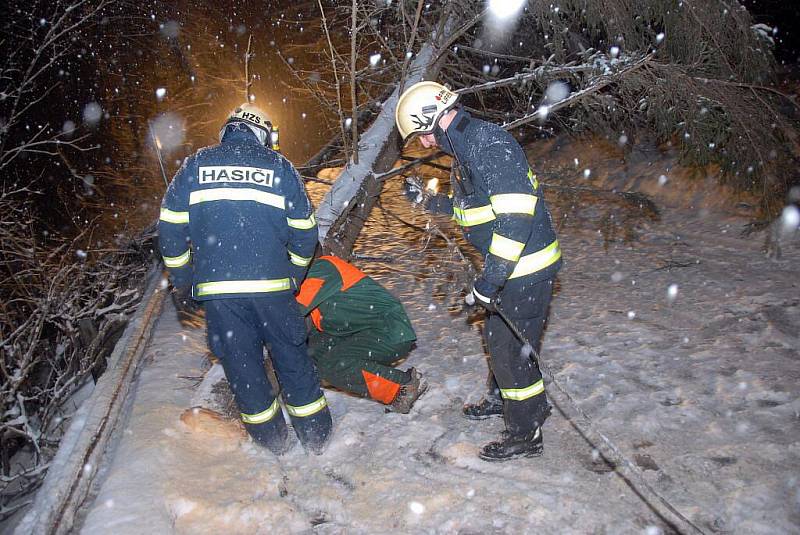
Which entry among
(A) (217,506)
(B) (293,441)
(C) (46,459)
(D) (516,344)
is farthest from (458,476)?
(C) (46,459)

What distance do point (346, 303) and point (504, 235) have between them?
118cm

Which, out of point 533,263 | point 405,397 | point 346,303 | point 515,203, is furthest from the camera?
point 405,397

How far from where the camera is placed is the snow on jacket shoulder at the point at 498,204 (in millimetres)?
2662

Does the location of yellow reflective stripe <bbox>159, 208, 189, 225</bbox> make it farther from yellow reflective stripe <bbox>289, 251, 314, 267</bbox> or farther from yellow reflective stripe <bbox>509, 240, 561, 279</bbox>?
yellow reflective stripe <bbox>509, 240, 561, 279</bbox>

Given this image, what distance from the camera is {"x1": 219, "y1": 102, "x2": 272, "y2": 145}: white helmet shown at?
10.0ft

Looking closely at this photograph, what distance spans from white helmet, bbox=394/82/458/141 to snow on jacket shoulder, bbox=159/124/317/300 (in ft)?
2.41

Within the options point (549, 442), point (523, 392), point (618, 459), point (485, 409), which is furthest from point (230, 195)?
point (618, 459)

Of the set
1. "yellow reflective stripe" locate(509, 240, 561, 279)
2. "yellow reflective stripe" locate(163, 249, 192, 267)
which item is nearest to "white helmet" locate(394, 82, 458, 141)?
"yellow reflective stripe" locate(509, 240, 561, 279)

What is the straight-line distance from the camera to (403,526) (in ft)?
8.57

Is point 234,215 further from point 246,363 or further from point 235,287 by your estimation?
point 246,363

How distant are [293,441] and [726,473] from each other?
2448 mm

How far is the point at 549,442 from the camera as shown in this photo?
3.22 metres

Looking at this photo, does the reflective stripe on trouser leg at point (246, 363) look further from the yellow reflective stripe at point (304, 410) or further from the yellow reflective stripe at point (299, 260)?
the yellow reflective stripe at point (299, 260)

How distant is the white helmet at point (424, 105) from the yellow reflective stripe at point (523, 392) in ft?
5.12
